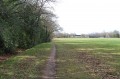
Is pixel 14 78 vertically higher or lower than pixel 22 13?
lower

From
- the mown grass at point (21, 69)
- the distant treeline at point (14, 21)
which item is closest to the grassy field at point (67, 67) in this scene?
the mown grass at point (21, 69)

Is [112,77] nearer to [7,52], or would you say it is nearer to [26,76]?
[26,76]

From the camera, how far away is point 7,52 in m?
36.8

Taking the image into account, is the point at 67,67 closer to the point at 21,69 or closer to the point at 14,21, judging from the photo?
the point at 21,69

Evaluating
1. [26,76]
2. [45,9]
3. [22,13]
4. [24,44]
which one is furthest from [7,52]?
[45,9]

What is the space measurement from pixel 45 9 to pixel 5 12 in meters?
41.0

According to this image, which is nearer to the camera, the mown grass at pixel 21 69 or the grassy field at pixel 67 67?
the mown grass at pixel 21 69

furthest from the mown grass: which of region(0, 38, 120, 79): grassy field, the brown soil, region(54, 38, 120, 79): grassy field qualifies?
the brown soil

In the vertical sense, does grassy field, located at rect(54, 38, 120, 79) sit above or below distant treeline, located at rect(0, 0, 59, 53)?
below

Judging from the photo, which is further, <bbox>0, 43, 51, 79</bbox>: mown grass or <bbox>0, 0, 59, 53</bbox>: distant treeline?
<bbox>0, 0, 59, 53</bbox>: distant treeline

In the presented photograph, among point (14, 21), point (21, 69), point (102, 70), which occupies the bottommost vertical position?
point (102, 70)

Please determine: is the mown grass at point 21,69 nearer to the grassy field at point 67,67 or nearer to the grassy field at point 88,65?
the grassy field at point 67,67

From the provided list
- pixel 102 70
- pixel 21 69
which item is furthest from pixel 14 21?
pixel 102 70

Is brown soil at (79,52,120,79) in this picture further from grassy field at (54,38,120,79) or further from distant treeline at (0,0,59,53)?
distant treeline at (0,0,59,53)
